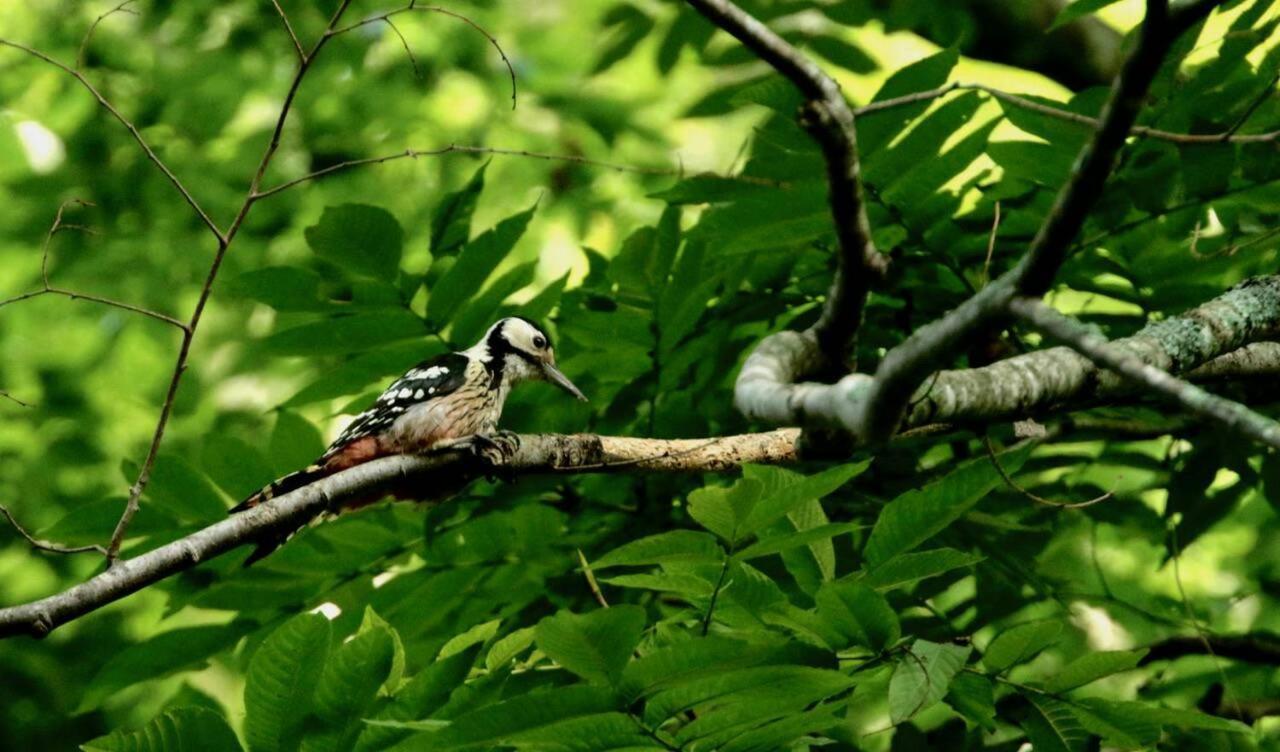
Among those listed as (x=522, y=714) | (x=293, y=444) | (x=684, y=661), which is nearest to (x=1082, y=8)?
(x=684, y=661)

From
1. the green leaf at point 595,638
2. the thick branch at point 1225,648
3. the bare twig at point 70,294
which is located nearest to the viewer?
the green leaf at point 595,638

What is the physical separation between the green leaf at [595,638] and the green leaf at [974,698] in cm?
78

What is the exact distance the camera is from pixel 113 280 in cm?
712

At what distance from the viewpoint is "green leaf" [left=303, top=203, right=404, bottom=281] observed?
12.8ft

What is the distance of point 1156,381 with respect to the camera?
5.77 feet

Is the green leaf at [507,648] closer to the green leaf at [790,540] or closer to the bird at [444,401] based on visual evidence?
the green leaf at [790,540]

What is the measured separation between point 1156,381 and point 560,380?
8.75 ft

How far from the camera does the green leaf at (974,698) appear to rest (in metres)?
2.55

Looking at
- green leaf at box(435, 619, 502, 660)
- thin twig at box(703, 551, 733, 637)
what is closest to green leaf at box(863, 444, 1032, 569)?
thin twig at box(703, 551, 733, 637)

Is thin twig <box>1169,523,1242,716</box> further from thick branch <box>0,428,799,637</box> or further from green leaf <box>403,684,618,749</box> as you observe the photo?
green leaf <box>403,684,618,749</box>

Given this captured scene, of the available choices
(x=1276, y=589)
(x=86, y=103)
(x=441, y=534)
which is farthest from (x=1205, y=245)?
(x=86, y=103)

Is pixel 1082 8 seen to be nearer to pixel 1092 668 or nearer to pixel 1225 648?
pixel 1092 668

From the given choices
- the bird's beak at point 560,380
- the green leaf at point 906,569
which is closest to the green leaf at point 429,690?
the green leaf at point 906,569

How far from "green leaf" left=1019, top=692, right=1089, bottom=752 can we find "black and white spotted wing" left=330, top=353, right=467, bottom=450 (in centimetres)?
231
